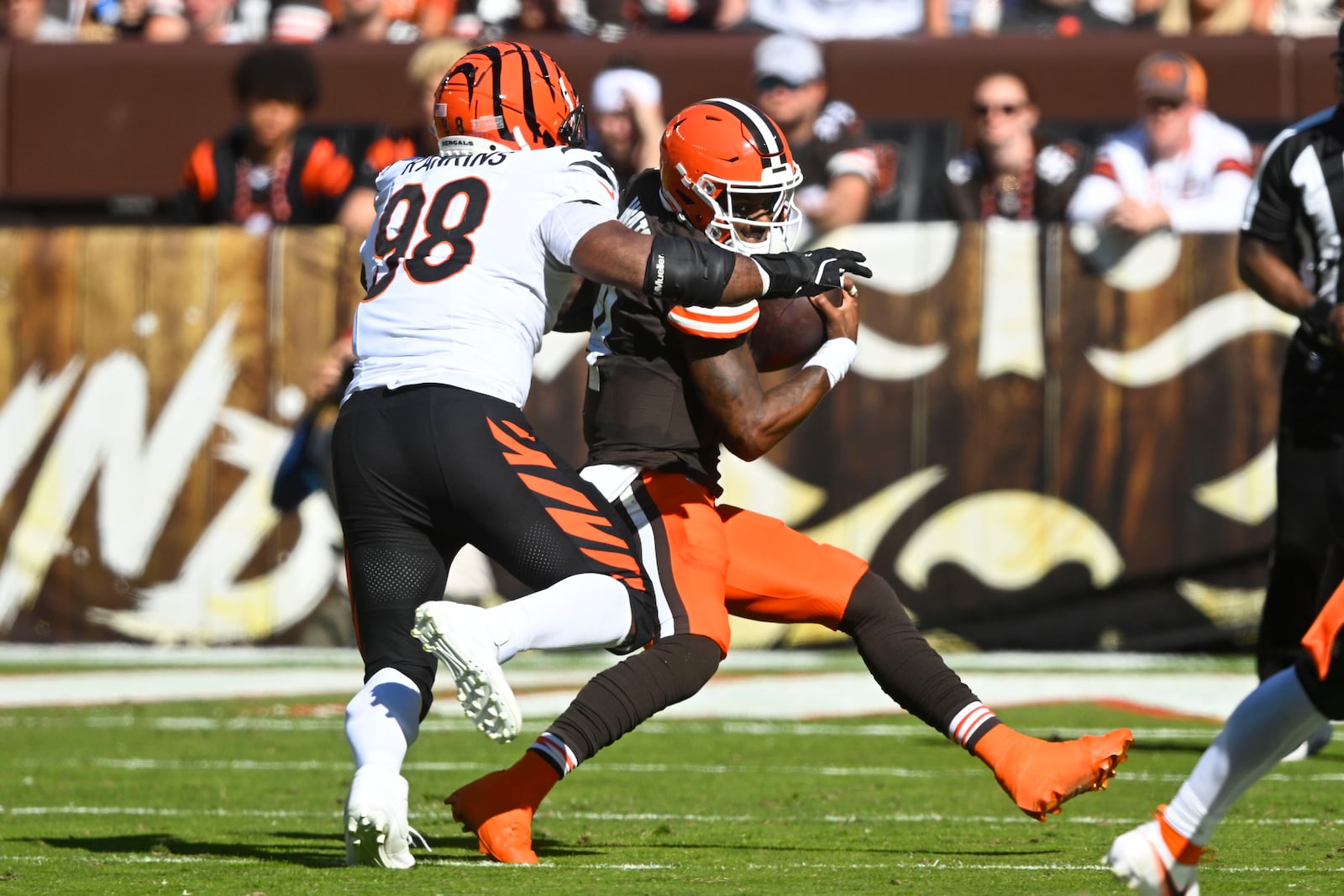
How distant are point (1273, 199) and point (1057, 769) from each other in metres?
2.48

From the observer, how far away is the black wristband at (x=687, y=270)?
4008 mm

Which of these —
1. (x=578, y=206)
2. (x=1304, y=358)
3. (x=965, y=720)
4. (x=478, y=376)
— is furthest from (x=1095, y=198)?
(x=478, y=376)

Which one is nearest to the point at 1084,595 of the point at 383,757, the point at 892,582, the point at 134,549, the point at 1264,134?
the point at 892,582

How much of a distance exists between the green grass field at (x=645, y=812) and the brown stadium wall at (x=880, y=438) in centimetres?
180

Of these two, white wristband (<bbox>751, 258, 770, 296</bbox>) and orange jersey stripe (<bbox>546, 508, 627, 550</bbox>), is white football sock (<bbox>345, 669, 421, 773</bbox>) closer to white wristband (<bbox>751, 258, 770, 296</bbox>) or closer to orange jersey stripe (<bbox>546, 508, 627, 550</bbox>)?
orange jersey stripe (<bbox>546, 508, 627, 550</bbox>)

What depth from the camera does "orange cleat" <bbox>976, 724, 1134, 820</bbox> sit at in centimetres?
411

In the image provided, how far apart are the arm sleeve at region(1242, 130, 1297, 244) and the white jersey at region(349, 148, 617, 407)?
251 centimetres

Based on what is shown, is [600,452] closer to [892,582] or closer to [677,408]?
[677,408]

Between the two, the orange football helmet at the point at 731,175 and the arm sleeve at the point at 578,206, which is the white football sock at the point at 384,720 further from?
the orange football helmet at the point at 731,175

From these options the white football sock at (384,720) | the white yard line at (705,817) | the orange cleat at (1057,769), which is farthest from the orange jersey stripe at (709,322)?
the white yard line at (705,817)

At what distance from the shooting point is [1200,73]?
33.1 ft

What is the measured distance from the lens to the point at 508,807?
13.8 feet

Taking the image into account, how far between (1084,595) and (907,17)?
141 inches

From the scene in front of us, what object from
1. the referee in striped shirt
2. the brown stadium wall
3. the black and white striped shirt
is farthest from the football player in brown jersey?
the brown stadium wall
